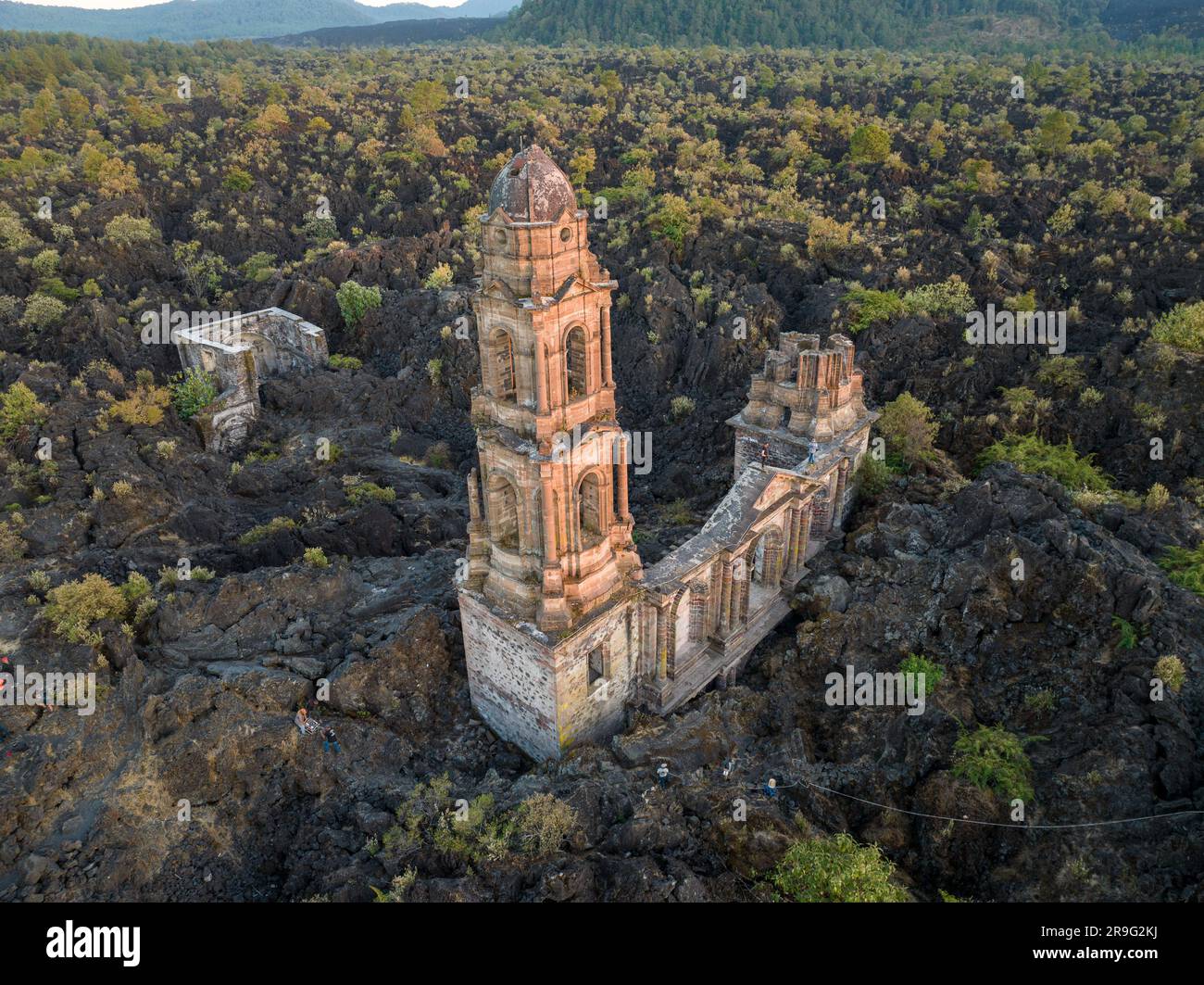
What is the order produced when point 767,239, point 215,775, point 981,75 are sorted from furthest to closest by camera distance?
1. point 981,75
2. point 767,239
3. point 215,775

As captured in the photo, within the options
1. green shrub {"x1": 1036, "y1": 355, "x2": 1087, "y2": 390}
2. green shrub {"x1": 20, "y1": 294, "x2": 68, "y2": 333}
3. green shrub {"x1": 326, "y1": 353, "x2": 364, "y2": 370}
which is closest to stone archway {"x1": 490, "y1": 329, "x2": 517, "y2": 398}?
green shrub {"x1": 1036, "y1": 355, "x2": 1087, "y2": 390}

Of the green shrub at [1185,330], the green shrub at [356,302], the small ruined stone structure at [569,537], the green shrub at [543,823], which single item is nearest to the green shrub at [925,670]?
the small ruined stone structure at [569,537]

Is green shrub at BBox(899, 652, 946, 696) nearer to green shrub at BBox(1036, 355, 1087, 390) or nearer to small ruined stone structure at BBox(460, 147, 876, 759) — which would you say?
small ruined stone structure at BBox(460, 147, 876, 759)

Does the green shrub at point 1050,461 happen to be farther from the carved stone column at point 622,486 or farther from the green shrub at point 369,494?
the green shrub at point 369,494

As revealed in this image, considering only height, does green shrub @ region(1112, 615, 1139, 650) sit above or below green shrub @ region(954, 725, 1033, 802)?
above

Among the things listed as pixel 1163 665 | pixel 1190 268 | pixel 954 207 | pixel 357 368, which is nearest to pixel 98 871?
pixel 1163 665

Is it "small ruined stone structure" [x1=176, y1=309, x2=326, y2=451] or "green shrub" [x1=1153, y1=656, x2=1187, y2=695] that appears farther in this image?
"small ruined stone structure" [x1=176, y1=309, x2=326, y2=451]
